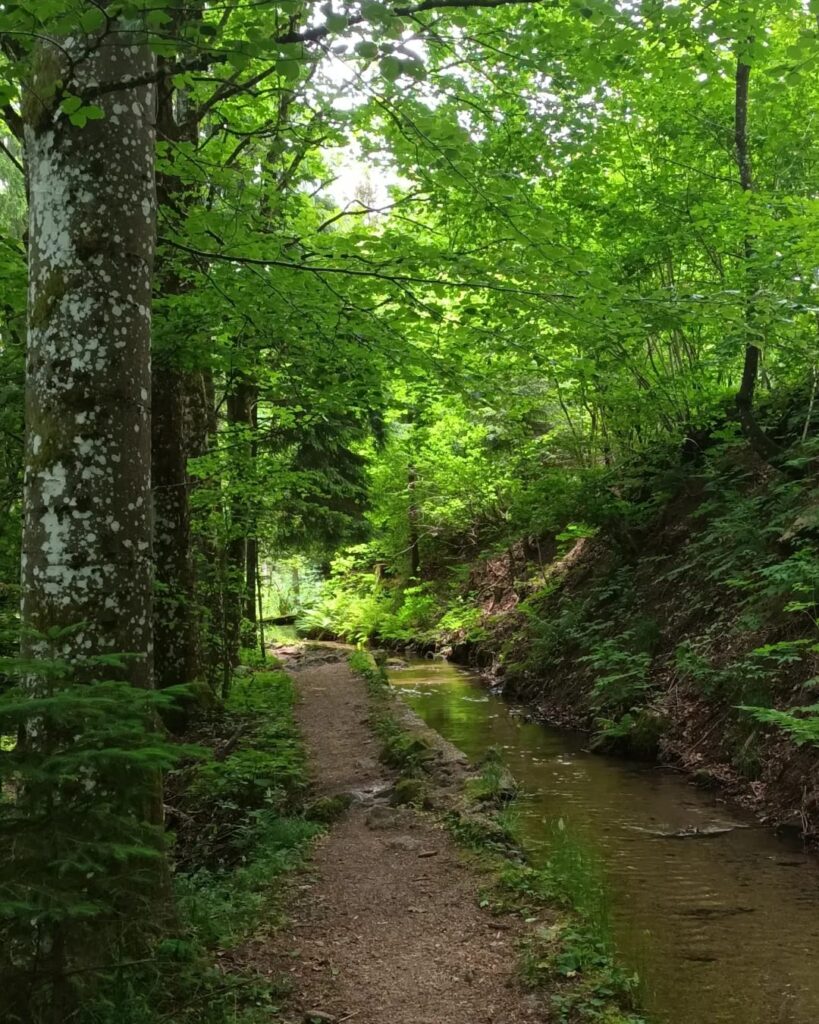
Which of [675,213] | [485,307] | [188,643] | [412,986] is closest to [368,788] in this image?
[188,643]

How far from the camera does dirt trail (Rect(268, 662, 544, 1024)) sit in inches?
145

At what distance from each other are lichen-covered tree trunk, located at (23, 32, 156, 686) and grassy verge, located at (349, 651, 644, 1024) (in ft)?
8.71

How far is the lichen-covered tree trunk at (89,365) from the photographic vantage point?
125 inches

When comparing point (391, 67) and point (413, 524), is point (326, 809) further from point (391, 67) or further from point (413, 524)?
point (413, 524)

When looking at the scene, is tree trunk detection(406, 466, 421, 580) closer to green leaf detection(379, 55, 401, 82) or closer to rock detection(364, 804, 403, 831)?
rock detection(364, 804, 403, 831)

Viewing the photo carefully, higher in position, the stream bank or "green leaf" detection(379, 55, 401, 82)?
"green leaf" detection(379, 55, 401, 82)

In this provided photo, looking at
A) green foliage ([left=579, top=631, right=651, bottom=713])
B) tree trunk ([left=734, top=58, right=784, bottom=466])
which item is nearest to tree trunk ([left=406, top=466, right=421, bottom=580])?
green foliage ([left=579, top=631, right=651, bottom=713])

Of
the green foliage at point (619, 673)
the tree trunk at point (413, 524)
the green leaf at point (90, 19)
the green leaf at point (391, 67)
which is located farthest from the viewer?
the tree trunk at point (413, 524)

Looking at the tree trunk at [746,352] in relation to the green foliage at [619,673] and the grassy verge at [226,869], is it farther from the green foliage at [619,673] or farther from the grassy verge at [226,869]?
the grassy verge at [226,869]

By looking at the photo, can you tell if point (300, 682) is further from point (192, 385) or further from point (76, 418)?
point (76, 418)

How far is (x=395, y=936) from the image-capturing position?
14.9 feet

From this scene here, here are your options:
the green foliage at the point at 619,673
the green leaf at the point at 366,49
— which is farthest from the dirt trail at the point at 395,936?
the green foliage at the point at 619,673

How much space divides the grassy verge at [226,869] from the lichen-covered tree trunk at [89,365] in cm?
89

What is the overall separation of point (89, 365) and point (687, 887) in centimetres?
565
